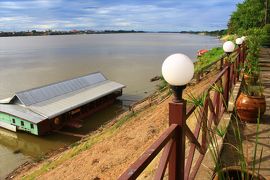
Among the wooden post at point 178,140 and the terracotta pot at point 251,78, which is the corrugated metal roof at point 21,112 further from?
the wooden post at point 178,140

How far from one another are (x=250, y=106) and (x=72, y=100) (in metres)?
18.0

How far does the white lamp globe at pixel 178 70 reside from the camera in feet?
9.21

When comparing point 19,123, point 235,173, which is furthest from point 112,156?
point 19,123

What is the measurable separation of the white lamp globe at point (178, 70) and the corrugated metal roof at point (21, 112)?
56.5 ft

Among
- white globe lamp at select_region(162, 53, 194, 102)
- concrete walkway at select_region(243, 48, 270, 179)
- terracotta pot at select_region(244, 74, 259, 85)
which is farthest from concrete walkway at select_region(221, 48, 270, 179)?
white globe lamp at select_region(162, 53, 194, 102)

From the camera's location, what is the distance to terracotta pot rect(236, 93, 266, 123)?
6121mm

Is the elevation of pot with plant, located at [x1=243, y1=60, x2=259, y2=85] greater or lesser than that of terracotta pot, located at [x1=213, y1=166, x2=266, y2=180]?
greater

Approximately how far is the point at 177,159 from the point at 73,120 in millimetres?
19314

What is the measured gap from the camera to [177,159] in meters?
2.98

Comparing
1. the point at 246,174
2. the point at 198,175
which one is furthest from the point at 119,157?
the point at 246,174

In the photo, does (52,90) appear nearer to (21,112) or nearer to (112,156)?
(21,112)

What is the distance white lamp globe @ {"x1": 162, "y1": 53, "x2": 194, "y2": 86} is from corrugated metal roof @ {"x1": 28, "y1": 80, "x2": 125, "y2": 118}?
17.5m

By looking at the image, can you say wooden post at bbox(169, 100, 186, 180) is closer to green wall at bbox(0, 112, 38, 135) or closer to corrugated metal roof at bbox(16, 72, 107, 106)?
green wall at bbox(0, 112, 38, 135)

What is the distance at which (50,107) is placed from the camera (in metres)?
20.6
